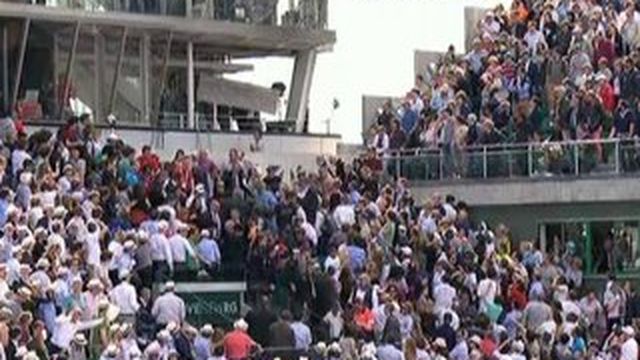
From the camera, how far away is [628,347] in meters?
35.4

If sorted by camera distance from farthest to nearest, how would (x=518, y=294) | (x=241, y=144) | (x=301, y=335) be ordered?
(x=241, y=144)
(x=518, y=294)
(x=301, y=335)

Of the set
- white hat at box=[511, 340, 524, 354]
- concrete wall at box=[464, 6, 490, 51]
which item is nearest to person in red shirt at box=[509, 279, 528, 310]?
white hat at box=[511, 340, 524, 354]

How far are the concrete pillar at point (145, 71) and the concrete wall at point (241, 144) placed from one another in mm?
1261

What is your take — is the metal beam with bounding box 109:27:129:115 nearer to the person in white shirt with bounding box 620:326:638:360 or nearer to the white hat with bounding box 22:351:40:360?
the person in white shirt with bounding box 620:326:638:360

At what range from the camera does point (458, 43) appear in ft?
167

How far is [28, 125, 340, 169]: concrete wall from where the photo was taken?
44062 millimetres

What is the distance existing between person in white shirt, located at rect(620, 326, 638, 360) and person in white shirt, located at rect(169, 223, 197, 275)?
7.05 metres

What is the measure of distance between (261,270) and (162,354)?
223 inches

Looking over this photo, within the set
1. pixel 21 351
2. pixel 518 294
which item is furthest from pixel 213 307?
pixel 21 351

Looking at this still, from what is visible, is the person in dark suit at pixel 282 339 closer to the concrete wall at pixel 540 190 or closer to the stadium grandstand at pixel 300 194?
the stadium grandstand at pixel 300 194

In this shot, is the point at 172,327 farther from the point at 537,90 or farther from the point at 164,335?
the point at 537,90

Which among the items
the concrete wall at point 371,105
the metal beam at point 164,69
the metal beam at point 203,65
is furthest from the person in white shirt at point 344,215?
the concrete wall at point 371,105

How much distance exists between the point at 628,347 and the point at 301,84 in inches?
634

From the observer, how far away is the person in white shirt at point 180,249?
33.2 meters
